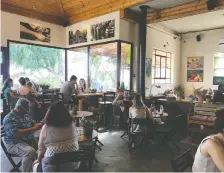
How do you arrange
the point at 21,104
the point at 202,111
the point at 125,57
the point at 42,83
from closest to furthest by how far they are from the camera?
the point at 21,104
the point at 202,111
the point at 125,57
the point at 42,83

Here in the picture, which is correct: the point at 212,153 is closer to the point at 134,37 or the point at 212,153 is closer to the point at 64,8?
the point at 134,37

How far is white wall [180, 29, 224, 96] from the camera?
9617 mm

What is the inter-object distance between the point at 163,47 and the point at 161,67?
0.85m

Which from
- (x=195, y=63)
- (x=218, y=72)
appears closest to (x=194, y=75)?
(x=195, y=63)

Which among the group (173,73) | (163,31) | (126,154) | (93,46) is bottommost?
(126,154)

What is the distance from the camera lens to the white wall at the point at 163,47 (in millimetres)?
8445

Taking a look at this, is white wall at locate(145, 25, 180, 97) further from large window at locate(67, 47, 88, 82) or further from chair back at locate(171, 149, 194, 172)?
chair back at locate(171, 149, 194, 172)

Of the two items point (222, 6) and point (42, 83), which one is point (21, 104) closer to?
point (42, 83)

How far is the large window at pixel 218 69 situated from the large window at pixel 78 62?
5697 mm

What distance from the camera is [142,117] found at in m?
4.31

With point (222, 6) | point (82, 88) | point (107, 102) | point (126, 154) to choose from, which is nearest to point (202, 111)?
point (126, 154)

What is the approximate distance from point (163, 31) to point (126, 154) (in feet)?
21.5

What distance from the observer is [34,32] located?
7812 millimetres

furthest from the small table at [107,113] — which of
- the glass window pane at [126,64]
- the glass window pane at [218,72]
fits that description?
the glass window pane at [218,72]
